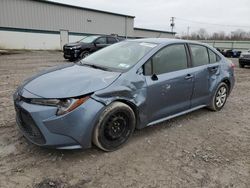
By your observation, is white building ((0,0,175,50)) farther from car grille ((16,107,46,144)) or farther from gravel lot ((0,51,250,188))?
car grille ((16,107,46,144))

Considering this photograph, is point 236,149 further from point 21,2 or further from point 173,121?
point 21,2

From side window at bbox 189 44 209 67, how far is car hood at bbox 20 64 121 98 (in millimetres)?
1841

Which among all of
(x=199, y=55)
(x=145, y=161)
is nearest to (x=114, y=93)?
(x=145, y=161)

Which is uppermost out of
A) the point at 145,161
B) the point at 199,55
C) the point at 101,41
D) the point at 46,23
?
Result: the point at 46,23

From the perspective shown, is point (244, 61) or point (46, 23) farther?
point (46, 23)

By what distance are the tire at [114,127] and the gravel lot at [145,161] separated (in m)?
0.14

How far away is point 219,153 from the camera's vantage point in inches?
139

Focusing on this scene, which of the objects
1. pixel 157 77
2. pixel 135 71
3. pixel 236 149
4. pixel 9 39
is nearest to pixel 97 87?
pixel 135 71

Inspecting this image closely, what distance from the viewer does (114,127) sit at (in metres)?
3.38

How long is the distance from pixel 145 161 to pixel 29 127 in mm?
1529

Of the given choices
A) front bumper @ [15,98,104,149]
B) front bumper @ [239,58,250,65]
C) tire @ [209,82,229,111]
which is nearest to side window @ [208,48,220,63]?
tire @ [209,82,229,111]

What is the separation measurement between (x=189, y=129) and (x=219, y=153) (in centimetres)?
86

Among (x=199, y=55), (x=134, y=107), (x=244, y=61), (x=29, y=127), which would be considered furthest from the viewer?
(x=244, y=61)

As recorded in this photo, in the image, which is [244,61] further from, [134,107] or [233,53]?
[233,53]
